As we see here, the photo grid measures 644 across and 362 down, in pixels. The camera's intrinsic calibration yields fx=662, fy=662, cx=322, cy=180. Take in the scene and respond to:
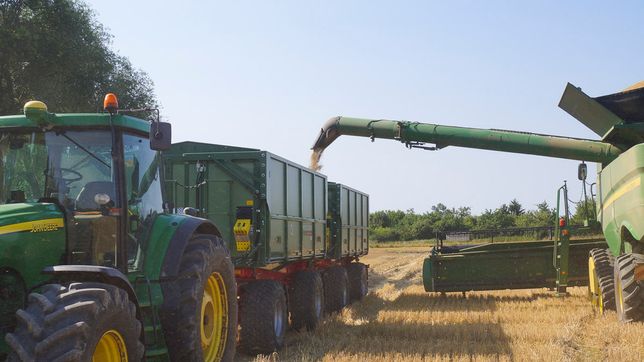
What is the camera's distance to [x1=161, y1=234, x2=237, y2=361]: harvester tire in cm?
496

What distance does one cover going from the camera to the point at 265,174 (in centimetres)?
859

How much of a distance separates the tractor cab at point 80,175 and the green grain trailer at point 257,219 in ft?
6.58

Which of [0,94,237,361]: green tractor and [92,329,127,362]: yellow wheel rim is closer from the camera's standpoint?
[0,94,237,361]: green tractor

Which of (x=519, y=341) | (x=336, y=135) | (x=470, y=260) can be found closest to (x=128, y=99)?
(x=336, y=135)

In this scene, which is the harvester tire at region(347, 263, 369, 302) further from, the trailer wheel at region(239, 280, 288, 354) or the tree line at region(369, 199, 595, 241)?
the tree line at region(369, 199, 595, 241)

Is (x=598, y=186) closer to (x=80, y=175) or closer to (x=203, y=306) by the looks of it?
(x=203, y=306)

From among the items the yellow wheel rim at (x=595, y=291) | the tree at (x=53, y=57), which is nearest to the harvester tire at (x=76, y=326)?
the yellow wheel rim at (x=595, y=291)

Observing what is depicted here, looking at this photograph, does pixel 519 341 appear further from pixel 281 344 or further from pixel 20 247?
pixel 20 247

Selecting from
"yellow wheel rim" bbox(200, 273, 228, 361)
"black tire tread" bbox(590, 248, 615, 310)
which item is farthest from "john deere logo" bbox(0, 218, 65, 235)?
"black tire tread" bbox(590, 248, 615, 310)

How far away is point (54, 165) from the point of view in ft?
15.7

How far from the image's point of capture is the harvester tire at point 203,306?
496 cm

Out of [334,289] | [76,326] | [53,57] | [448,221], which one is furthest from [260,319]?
[448,221]

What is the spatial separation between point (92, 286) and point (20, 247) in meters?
0.66

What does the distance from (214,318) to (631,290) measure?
552 centimetres
